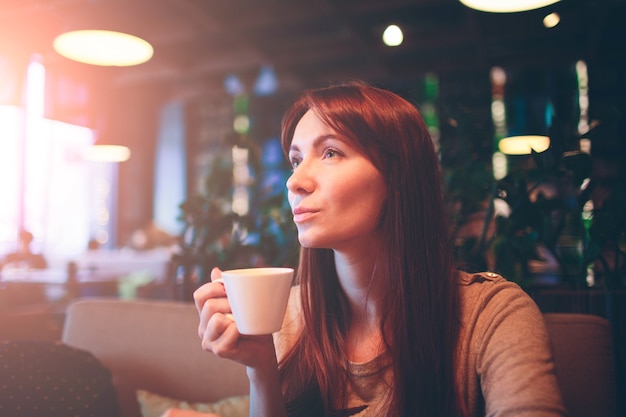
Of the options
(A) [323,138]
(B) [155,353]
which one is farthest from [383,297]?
(B) [155,353]

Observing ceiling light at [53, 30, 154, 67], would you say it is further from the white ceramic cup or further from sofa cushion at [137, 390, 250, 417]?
the white ceramic cup

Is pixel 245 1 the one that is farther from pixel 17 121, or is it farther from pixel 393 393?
pixel 393 393

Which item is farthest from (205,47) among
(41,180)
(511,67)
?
(511,67)

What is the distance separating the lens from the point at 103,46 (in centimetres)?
376

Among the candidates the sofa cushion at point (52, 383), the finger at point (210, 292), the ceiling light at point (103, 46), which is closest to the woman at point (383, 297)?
the finger at point (210, 292)

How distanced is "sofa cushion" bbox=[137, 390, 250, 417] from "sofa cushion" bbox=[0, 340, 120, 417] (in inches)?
3.6

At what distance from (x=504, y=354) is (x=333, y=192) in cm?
48

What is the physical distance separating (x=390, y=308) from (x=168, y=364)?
925mm

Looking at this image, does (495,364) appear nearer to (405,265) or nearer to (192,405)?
(405,265)

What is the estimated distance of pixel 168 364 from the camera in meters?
1.69

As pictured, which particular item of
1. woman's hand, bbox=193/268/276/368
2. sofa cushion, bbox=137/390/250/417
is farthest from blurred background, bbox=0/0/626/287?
woman's hand, bbox=193/268/276/368

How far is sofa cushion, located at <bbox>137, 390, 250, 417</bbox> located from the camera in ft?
4.88

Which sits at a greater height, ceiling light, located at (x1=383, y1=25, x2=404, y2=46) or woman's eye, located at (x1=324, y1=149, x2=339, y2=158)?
ceiling light, located at (x1=383, y1=25, x2=404, y2=46)

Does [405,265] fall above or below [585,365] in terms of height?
above
